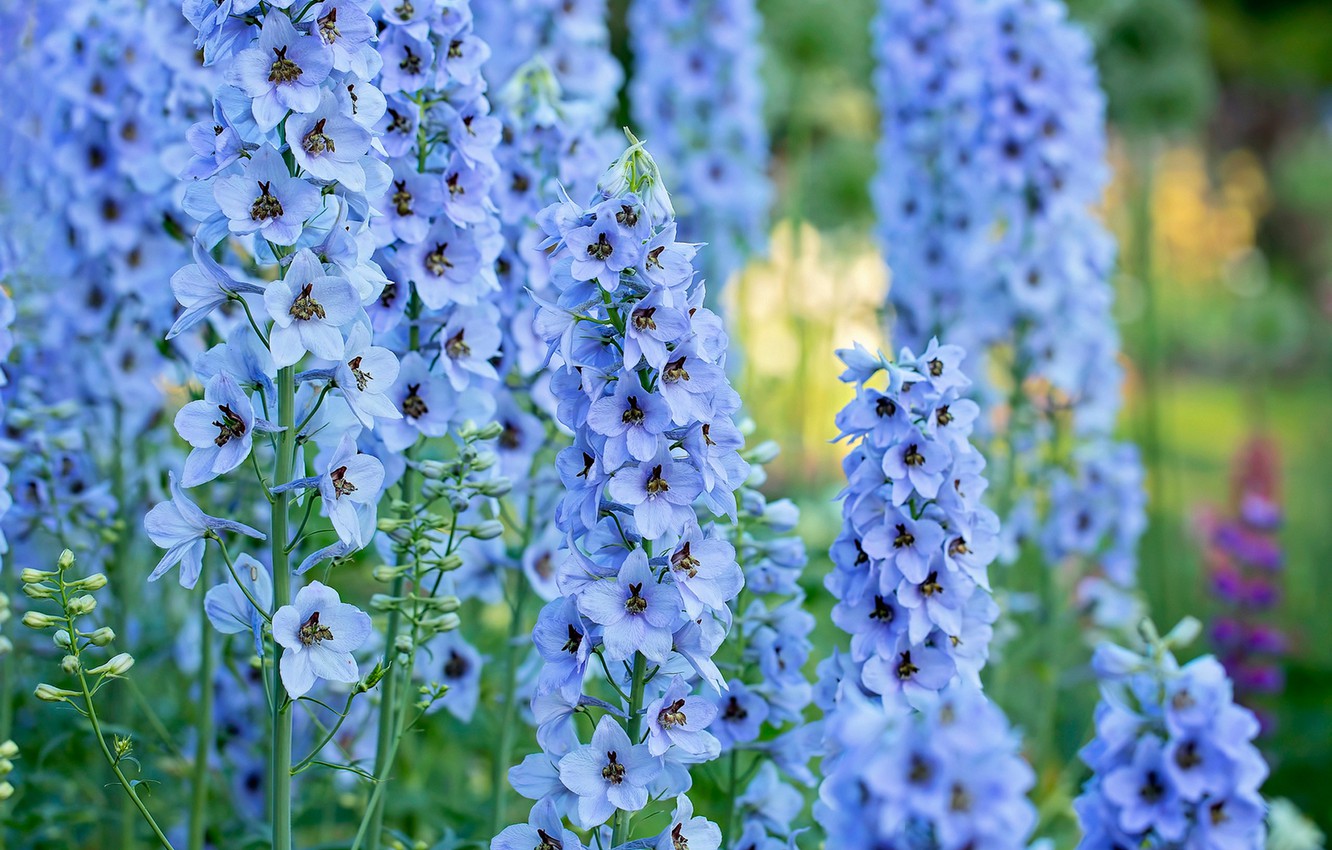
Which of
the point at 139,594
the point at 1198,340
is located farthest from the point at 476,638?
the point at 1198,340

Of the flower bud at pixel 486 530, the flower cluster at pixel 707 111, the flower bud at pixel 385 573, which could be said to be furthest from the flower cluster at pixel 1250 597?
the flower bud at pixel 385 573

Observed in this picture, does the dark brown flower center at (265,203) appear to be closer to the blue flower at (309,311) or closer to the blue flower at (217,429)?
the blue flower at (309,311)

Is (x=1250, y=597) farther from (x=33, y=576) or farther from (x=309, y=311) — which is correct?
(x=33, y=576)

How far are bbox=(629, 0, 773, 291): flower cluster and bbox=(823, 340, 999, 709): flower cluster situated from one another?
9.62 feet

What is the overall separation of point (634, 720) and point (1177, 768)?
79cm

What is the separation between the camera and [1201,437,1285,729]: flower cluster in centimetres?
443

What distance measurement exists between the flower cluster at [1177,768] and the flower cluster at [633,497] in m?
0.56

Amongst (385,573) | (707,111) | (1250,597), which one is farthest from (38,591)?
(1250,597)

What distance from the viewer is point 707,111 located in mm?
5066

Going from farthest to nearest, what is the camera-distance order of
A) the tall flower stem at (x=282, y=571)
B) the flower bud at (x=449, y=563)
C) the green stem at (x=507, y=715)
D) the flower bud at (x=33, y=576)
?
the green stem at (x=507, y=715) < the flower bud at (x=449, y=563) < the flower bud at (x=33, y=576) < the tall flower stem at (x=282, y=571)

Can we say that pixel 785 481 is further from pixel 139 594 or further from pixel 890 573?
pixel 890 573

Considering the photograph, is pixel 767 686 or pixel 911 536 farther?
pixel 767 686

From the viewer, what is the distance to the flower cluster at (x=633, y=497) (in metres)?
1.87

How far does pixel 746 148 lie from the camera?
5125mm
